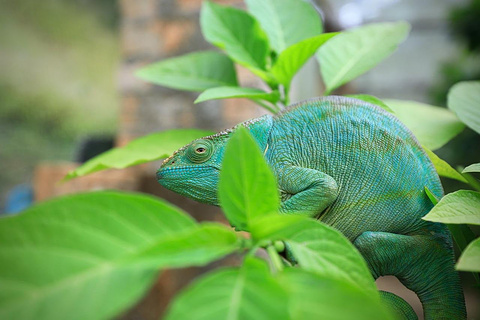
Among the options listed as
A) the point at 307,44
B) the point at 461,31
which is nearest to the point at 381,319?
the point at 307,44

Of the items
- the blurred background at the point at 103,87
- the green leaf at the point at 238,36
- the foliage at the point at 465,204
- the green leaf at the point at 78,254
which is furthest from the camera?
the blurred background at the point at 103,87

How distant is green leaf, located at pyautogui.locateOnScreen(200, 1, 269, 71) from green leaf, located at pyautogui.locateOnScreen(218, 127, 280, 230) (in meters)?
0.27

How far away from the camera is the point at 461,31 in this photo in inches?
96.9

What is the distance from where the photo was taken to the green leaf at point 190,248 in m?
0.22

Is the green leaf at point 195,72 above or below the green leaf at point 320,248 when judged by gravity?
above

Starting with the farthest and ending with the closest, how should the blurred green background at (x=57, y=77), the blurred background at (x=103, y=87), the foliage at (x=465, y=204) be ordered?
the blurred green background at (x=57, y=77) < the blurred background at (x=103, y=87) < the foliage at (x=465, y=204)

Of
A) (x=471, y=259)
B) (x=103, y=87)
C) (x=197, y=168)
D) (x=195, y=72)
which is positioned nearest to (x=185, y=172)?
(x=197, y=168)

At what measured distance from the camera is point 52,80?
3100 mm

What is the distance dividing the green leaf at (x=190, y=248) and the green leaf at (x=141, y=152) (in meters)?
0.23

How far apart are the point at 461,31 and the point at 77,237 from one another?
2.70 metres

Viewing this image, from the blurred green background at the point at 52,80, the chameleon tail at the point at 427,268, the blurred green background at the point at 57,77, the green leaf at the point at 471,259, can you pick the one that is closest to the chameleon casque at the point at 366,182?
the chameleon tail at the point at 427,268

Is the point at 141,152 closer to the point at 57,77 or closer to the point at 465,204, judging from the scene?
the point at 465,204

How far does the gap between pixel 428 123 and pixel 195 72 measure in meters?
0.31

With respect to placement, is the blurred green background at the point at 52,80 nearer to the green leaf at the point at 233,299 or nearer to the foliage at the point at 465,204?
the foliage at the point at 465,204
